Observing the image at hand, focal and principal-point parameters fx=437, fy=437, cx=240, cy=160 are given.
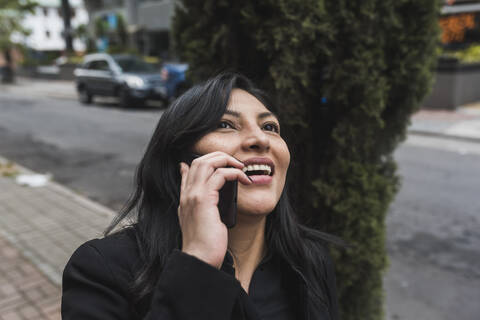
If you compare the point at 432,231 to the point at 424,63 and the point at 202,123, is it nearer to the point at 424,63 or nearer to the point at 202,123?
the point at 424,63

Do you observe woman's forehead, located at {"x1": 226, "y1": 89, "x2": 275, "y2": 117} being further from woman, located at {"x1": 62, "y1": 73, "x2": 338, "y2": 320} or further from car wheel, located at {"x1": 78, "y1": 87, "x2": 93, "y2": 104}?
car wheel, located at {"x1": 78, "y1": 87, "x2": 93, "y2": 104}

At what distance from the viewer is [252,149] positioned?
4.99ft

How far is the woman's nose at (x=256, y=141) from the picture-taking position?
1.49m

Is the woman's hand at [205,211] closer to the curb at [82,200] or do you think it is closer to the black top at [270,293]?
the black top at [270,293]

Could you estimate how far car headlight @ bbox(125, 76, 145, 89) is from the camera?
1612 cm

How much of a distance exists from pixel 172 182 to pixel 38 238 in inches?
152

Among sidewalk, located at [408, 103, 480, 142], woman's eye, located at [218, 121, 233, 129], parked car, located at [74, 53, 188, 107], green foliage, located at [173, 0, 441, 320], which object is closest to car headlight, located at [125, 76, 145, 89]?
parked car, located at [74, 53, 188, 107]

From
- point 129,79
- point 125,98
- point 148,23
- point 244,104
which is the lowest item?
point 125,98

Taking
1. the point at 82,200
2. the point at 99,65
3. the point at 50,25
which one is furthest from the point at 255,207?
the point at 50,25

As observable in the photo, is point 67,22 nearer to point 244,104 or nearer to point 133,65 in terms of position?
point 133,65

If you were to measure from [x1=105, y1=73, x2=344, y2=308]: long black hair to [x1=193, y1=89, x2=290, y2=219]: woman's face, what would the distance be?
4cm

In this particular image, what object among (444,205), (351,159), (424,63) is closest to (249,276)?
(351,159)

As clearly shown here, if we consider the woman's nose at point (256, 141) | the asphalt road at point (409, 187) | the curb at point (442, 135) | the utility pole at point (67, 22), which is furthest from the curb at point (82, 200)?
the utility pole at point (67, 22)

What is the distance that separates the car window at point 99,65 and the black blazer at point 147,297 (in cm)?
1702
